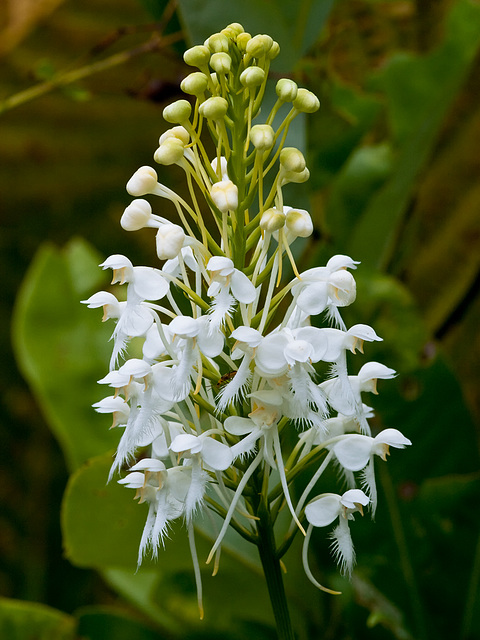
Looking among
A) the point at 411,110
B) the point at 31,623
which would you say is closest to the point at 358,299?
the point at 411,110

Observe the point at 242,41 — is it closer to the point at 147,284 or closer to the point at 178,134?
the point at 178,134

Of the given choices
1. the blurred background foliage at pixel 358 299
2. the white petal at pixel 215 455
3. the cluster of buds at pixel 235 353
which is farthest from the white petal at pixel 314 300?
the blurred background foliage at pixel 358 299

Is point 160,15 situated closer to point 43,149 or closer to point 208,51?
point 208,51

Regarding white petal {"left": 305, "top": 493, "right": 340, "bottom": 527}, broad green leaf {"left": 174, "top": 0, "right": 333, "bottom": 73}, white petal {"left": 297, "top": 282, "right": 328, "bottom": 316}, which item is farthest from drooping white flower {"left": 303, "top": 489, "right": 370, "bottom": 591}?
broad green leaf {"left": 174, "top": 0, "right": 333, "bottom": 73}

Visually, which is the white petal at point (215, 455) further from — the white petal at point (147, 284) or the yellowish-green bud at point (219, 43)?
the yellowish-green bud at point (219, 43)

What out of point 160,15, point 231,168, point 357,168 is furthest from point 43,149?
point 231,168

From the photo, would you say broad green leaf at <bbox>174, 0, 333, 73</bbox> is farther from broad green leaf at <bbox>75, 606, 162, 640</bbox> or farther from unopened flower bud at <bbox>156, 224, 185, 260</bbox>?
broad green leaf at <bbox>75, 606, 162, 640</bbox>
